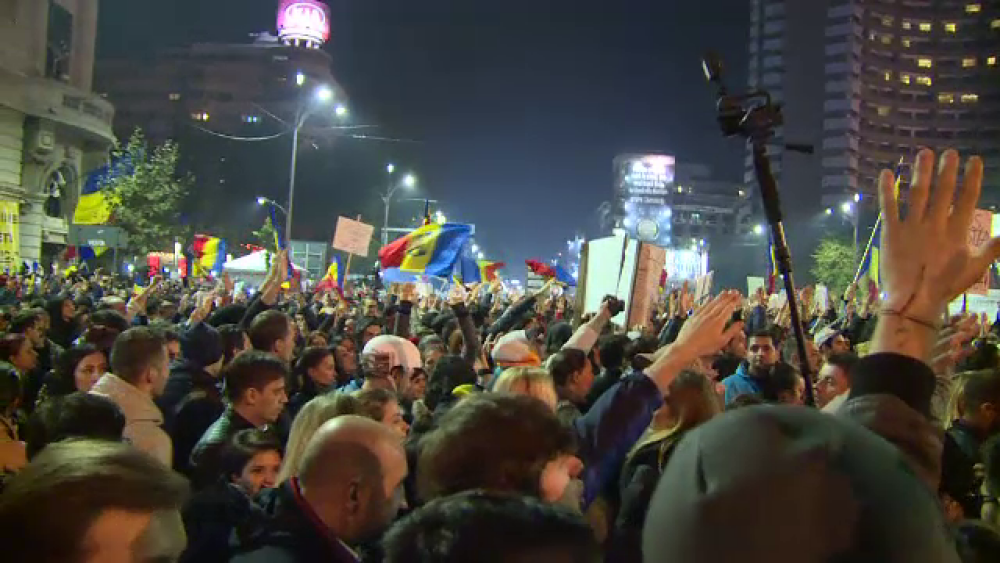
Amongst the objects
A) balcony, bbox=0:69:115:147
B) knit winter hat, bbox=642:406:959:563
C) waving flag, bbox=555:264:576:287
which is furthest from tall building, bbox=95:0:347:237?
knit winter hat, bbox=642:406:959:563

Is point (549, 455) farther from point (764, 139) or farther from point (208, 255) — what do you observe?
point (208, 255)

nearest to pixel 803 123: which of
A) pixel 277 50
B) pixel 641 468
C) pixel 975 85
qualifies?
pixel 975 85

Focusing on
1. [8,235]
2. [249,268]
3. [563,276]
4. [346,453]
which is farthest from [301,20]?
[346,453]

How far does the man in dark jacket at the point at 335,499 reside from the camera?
2.68m

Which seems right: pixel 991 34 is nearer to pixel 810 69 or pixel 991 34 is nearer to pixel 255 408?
pixel 810 69

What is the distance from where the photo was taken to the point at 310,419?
163 inches

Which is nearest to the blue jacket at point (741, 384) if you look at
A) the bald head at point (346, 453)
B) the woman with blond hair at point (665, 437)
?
the woman with blond hair at point (665, 437)

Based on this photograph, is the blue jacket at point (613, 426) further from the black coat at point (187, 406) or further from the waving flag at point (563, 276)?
the waving flag at point (563, 276)

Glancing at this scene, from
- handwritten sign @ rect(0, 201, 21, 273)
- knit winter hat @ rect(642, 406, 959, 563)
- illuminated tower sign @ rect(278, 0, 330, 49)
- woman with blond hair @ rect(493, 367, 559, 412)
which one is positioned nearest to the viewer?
knit winter hat @ rect(642, 406, 959, 563)

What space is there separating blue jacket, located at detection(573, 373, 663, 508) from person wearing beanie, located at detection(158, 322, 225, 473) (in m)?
2.82

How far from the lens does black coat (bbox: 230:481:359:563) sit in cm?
265

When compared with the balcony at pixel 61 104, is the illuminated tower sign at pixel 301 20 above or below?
above

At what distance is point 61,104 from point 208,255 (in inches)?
750

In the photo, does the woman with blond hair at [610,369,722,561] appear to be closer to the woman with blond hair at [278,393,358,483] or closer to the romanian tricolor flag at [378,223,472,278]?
the woman with blond hair at [278,393,358,483]
